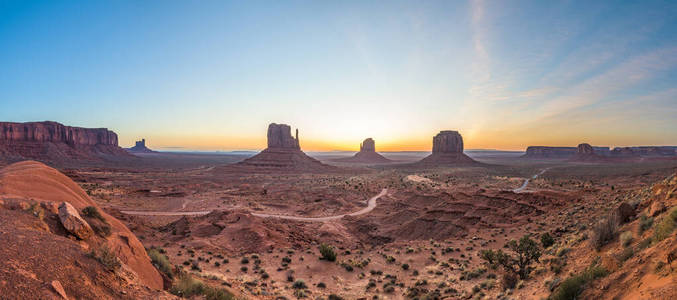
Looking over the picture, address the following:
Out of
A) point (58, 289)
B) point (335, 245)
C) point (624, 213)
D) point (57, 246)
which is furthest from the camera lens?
point (335, 245)

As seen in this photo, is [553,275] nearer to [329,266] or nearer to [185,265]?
[329,266]

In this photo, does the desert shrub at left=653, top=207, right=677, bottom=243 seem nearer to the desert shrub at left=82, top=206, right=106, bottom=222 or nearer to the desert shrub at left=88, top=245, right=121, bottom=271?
the desert shrub at left=88, top=245, right=121, bottom=271

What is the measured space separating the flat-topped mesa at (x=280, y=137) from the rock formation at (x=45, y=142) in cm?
7973

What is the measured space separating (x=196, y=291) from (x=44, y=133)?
156334 mm

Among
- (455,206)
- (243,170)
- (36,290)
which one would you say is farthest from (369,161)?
(36,290)

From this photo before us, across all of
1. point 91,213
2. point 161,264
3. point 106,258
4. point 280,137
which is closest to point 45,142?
point 280,137

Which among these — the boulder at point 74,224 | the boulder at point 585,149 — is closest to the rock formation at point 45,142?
the boulder at point 74,224

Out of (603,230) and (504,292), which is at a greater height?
(603,230)

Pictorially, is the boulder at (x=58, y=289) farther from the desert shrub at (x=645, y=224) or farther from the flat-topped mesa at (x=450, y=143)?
the flat-topped mesa at (x=450, y=143)

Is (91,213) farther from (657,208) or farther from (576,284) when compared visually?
(657,208)

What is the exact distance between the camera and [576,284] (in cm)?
700

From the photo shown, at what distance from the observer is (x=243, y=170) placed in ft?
282

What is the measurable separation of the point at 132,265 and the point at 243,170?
268ft

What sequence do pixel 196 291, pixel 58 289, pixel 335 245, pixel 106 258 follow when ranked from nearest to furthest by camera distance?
pixel 58 289
pixel 106 258
pixel 196 291
pixel 335 245
